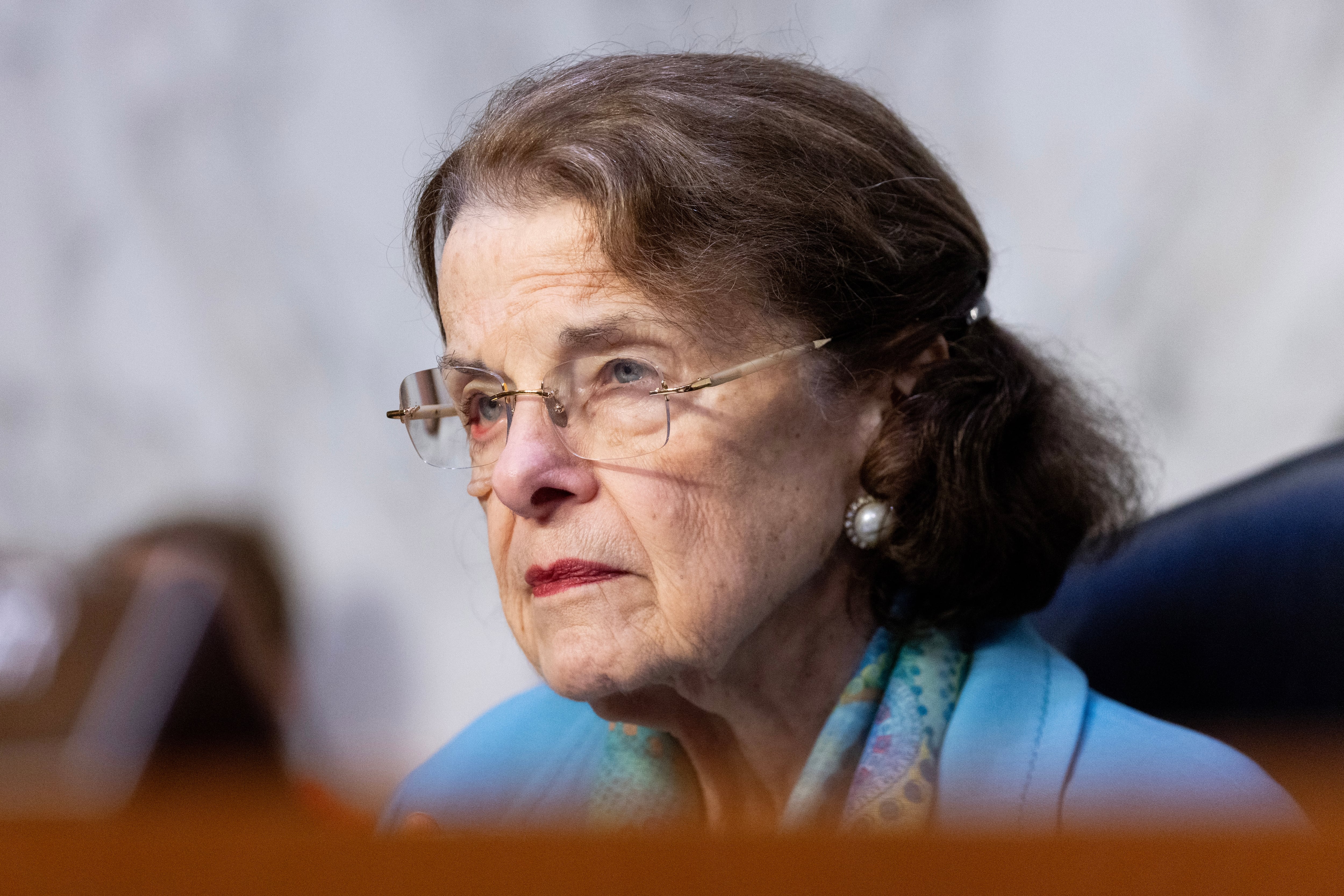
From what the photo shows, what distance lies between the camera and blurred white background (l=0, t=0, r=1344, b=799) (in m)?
2.13

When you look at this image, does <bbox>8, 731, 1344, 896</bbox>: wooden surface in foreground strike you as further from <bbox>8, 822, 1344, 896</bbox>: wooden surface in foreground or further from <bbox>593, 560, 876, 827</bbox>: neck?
<bbox>593, 560, 876, 827</bbox>: neck

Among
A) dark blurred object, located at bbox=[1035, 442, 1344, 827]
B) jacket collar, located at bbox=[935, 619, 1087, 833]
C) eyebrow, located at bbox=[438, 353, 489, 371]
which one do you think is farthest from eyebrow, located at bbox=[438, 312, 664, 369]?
dark blurred object, located at bbox=[1035, 442, 1344, 827]

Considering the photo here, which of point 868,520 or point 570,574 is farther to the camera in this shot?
point 868,520

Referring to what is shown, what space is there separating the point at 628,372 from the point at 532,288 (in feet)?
0.44

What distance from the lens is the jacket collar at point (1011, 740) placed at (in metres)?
1.20

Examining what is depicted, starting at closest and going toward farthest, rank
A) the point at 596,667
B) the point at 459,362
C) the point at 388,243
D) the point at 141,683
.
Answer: the point at 596,667, the point at 459,362, the point at 141,683, the point at 388,243

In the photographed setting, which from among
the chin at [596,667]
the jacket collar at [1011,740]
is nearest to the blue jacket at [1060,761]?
the jacket collar at [1011,740]

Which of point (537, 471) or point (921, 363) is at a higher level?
point (921, 363)

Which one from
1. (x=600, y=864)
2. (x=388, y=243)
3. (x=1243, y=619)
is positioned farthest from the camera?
(x=388, y=243)

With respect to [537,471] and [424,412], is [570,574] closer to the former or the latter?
[537,471]

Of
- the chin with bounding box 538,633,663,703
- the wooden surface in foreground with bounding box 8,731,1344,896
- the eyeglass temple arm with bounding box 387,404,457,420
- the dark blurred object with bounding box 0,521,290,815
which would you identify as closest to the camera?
the wooden surface in foreground with bounding box 8,731,1344,896

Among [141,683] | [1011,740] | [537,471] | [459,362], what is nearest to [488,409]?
[459,362]

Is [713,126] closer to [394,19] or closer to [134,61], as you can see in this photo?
[394,19]

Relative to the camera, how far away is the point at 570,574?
3.81 ft
